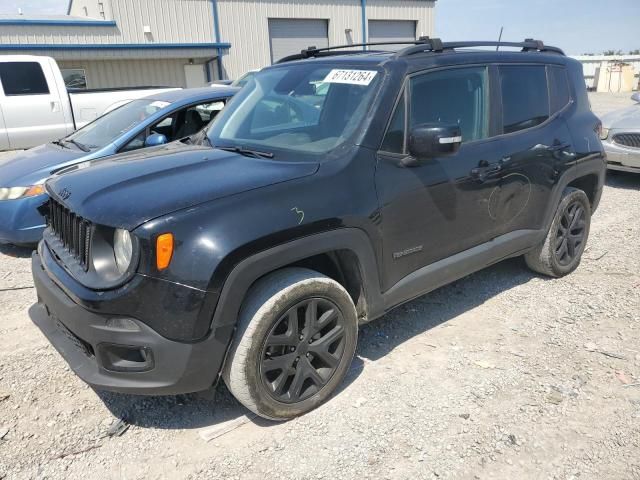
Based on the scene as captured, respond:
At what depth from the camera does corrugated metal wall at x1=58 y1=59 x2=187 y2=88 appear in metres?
20.4

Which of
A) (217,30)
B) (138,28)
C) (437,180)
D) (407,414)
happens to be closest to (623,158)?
(437,180)

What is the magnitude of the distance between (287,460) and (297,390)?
355mm

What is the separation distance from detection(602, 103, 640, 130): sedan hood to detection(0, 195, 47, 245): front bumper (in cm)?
763

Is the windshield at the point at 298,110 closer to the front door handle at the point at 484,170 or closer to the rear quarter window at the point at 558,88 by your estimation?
the front door handle at the point at 484,170

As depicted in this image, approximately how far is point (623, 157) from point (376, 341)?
5.97 meters

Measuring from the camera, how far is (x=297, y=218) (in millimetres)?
2678

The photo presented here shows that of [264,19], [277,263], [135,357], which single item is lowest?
[135,357]

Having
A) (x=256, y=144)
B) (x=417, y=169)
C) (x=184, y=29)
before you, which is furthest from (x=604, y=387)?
(x=184, y=29)

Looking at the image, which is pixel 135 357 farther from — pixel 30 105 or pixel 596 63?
pixel 596 63

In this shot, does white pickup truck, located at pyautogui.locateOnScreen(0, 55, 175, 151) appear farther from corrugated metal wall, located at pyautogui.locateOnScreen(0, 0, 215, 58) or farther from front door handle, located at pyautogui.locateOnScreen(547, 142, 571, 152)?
corrugated metal wall, located at pyautogui.locateOnScreen(0, 0, 215, 58)

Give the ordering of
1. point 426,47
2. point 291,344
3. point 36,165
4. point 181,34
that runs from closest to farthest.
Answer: point 291,344 < point 426,47 < point 36,165 < point 181,34

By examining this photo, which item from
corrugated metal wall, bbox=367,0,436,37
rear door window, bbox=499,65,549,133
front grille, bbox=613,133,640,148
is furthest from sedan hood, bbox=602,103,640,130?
corrugated metal wall, bbox=367,0,436,37

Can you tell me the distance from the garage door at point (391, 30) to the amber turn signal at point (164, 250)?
25512 mm

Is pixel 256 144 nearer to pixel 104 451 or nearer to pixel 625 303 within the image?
pixel 104 451
